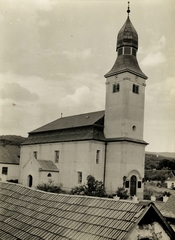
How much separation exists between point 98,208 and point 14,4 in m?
8.66

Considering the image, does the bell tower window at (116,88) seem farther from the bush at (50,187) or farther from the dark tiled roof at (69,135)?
the bush at (50,187)

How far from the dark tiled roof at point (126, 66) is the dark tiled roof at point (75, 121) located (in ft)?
17.5

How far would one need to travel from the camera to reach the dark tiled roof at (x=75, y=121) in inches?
1273

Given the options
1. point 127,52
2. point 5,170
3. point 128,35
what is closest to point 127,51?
point 127,52

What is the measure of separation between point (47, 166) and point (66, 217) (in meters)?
24.9

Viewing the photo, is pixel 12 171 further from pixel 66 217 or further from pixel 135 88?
pixel 66 217

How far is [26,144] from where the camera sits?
39.8 meters

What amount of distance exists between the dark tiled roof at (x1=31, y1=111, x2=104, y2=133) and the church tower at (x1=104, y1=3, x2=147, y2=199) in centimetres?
205

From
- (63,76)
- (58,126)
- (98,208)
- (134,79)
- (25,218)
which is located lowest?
(25,218)

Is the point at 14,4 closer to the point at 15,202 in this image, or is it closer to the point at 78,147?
the point at 15,202

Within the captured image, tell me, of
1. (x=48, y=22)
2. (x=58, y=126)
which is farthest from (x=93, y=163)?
(x=48, y=22)

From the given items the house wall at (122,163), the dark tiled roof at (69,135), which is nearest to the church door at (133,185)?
the house wall at (122,163)

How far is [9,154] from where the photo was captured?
45000 mm

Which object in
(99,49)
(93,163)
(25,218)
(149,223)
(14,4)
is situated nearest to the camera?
(149,223)
